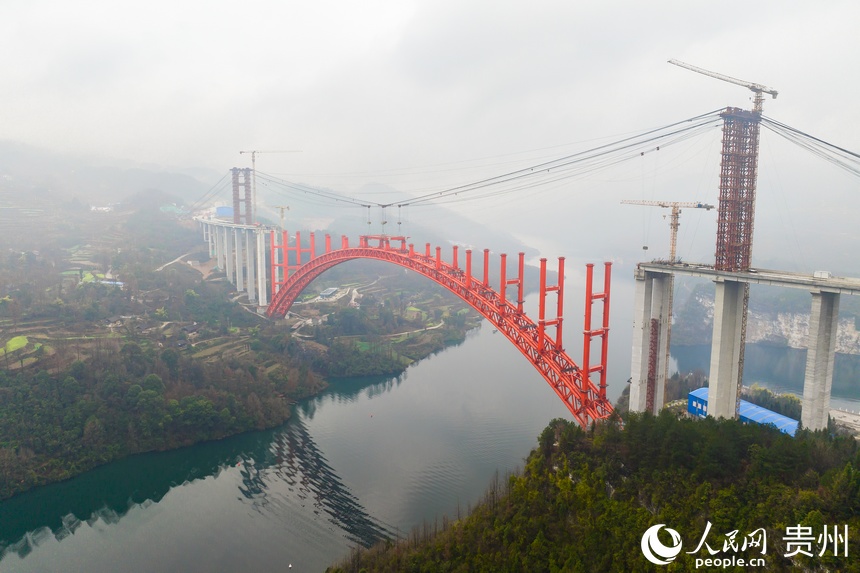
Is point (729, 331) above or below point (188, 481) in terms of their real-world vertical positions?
above

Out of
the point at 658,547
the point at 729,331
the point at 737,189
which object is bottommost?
the point at 658,547

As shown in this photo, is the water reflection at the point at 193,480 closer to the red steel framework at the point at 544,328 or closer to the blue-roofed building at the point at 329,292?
the red steel framework at the point at 544,328

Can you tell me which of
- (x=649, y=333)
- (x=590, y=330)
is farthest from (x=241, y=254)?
(x=649, y=333)

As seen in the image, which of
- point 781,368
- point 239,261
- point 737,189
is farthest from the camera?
point 239,261

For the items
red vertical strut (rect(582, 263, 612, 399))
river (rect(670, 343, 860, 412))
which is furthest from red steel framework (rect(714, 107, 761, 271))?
river (rect(670, 343, 860, 412))

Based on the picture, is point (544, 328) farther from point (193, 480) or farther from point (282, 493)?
point (193, 480)

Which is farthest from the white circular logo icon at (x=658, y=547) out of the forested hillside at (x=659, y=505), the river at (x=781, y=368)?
the river at (x=781, y=368)

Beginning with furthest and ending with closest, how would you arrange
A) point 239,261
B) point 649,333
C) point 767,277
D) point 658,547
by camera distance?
point 239,261 → point 649,333 → point 767,277 → point 658,547
